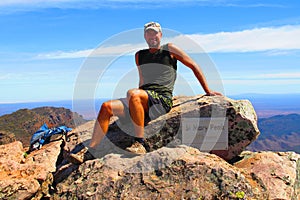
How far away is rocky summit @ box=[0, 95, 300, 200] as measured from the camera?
27.5 ft

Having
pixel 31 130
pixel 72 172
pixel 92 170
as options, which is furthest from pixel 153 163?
pixel 31 130

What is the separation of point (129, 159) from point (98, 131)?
2019 millimetres

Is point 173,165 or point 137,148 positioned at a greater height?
point 173,165

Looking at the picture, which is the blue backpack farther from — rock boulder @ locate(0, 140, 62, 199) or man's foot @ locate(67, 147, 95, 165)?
man's foot @ locate(67, 147, 95, 165)

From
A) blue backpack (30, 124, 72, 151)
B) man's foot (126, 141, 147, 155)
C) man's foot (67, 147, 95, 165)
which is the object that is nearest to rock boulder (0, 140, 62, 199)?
blue backpack (30, 124, 72, 151)

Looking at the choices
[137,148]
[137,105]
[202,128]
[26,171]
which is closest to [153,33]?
[137,105]

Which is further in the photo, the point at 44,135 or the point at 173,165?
the point at 44,135

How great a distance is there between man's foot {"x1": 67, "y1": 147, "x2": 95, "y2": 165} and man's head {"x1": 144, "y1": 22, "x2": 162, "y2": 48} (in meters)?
4.57

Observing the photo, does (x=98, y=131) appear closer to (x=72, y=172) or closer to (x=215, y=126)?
(x=72, y=172)

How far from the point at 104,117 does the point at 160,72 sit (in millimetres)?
2697

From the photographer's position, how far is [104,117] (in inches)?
436

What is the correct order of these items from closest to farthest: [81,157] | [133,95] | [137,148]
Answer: [133,95]
[81,157]
[137,148]

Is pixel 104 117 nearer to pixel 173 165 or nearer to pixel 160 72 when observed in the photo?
pixel 160 72

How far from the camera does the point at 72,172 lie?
10.1 m
